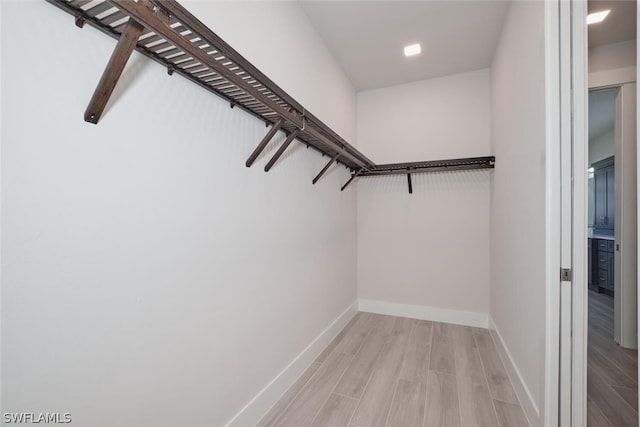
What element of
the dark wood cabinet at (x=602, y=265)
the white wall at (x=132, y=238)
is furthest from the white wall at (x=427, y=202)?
the dark wood cabinet at (x=602, y=265)

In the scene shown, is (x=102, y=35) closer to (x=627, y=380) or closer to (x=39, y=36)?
(x=39, y=36)

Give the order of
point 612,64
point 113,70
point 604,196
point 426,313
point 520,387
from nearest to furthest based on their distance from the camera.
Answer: point 113,70 < point 520,387 < point 612,64 < point 426,313 < point 604,196

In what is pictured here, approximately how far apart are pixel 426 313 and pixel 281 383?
79.0 inches

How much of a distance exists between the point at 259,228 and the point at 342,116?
6.29 ft

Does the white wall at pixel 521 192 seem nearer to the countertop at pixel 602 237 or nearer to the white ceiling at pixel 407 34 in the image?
the white ceiling at pixel 407 34

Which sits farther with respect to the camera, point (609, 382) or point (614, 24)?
point (614, 24)

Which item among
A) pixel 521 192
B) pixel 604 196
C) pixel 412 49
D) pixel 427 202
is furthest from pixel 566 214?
pixel 604 196

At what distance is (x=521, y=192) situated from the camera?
1.75 metres

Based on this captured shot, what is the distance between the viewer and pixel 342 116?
292cm

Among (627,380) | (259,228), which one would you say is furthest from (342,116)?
(627,380)

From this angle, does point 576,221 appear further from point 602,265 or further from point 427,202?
point 602,265

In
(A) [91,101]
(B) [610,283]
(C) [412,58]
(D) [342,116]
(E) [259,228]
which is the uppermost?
(C) [412,58]

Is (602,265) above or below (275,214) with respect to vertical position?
below

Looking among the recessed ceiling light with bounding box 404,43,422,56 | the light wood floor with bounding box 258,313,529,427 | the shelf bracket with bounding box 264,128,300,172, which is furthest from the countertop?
the shelf bracket with bounding box 264,128,300,172
